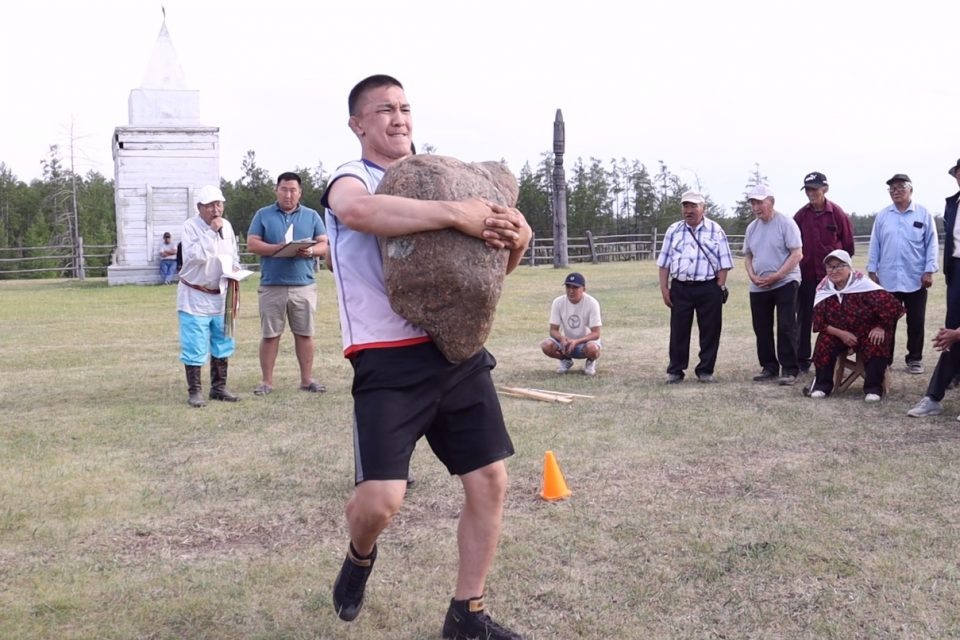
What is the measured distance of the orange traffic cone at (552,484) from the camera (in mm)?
5105

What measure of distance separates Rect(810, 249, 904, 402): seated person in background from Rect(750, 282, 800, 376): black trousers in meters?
0.59

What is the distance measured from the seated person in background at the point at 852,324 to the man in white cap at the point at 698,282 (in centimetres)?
102

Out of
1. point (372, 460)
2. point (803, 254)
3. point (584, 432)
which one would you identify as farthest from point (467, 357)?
point (803, 254)

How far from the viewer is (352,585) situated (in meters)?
3.38

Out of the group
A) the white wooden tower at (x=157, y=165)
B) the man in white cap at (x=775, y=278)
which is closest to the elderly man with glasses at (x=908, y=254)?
the man in white cap at (x=775, y=278)

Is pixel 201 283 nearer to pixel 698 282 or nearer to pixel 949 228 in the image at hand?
pixel 698 282

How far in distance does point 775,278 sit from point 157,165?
66.4 ft

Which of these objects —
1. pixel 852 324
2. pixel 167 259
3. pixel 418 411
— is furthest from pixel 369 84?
pixel 167 259

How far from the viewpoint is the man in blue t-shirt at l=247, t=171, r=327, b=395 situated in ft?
27.6

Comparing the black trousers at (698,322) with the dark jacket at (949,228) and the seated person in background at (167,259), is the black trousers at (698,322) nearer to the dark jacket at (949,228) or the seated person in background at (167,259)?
the dark jacket at (949,228)

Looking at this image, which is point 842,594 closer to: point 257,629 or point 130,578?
point 257,629

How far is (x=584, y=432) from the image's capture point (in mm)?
6828

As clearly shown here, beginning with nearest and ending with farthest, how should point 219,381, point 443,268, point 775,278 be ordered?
point 443,268
point 219,381
point 775,278

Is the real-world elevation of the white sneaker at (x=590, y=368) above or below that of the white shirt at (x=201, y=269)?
below
